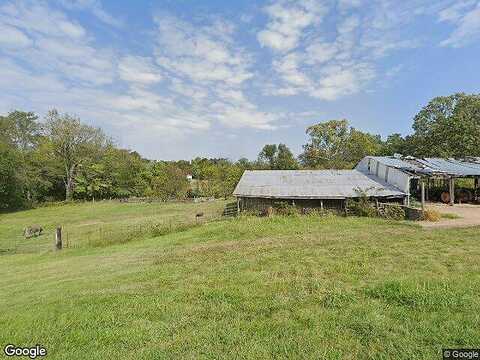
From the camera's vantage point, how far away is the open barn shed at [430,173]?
24.1 m

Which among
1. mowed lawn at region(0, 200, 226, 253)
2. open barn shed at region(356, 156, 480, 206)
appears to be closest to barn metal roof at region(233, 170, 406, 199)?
open barn shed at region(356, 156, 480, 206)

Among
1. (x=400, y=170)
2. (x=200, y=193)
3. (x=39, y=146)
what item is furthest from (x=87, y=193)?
(x=400, y=170)

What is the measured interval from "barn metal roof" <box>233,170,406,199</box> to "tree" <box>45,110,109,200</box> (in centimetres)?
3508

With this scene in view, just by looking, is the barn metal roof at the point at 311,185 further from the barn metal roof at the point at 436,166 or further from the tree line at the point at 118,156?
the tree line at the point at 118,156

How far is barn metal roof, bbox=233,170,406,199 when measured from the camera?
23453mm

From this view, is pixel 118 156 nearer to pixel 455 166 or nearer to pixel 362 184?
pixel 362 184

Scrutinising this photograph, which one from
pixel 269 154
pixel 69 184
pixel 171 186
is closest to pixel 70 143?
pixel 69 184

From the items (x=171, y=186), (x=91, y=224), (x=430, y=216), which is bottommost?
(x=91, y=224)

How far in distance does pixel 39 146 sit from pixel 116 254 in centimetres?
4775

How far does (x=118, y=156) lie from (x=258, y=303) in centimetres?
5692

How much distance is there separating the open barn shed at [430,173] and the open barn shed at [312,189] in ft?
2.61

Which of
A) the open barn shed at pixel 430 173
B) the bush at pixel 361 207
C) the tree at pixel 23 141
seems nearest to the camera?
the bush at pixel 361 207

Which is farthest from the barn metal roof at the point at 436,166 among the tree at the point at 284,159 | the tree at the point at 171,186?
the tree at the point at 171,186

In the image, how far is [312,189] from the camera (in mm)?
24844
